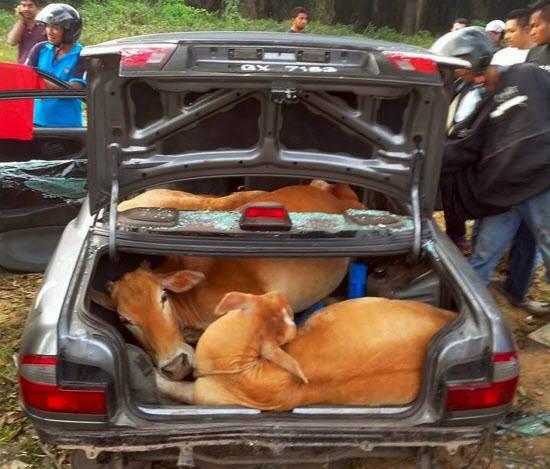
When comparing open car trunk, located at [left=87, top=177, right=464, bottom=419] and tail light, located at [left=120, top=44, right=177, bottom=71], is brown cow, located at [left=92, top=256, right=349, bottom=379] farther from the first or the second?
tail light, located at [left=120, top=44, right=177, bottom=71]

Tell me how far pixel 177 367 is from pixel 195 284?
39 centimetres

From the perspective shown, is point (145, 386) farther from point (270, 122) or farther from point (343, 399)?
point (270, 122)

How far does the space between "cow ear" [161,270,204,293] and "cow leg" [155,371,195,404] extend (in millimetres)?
384

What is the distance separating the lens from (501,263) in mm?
5402

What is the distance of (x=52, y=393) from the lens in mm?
2143

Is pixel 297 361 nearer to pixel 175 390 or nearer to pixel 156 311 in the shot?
pixel 175 390

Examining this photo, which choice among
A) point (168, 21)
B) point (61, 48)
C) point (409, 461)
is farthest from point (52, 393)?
point (168, 21)

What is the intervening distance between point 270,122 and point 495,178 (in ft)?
5.75

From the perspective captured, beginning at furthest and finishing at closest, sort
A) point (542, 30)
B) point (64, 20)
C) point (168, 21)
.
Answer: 1. point (168, 21)
2. point (64, 20)
3. point (542, 30)

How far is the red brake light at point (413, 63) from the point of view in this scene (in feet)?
8.15

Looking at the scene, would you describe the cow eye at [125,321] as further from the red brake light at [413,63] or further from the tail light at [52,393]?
the red brake light at [413,63]

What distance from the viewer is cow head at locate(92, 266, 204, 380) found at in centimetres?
255

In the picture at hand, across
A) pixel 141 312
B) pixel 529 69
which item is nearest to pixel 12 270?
pixel 141 312

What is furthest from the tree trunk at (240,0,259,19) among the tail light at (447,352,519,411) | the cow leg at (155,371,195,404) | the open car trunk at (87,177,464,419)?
the tail light at (447,352,519,411)
